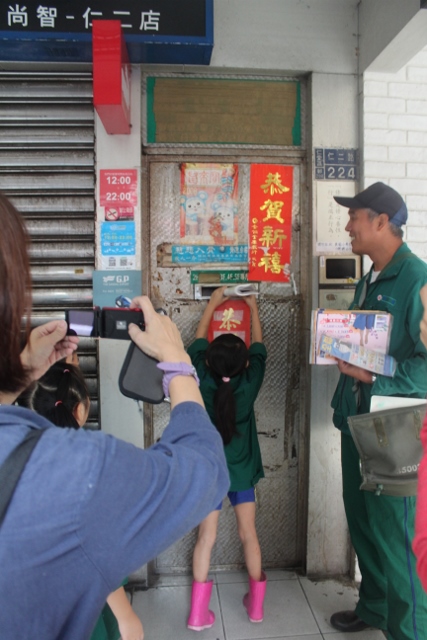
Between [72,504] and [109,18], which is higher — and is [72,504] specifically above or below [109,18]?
below

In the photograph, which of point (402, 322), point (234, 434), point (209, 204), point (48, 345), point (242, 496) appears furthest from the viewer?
point (209, 204)

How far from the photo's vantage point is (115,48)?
2199mm

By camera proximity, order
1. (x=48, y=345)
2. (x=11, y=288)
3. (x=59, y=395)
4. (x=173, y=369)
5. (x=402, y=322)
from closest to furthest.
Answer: (x=11, y=288) < (x=173, y=369) < (x=48, y=345) < (x=59, y=395) < (x=402, y=322)

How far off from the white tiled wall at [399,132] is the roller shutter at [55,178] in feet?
5.51

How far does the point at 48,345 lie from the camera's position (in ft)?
4.47

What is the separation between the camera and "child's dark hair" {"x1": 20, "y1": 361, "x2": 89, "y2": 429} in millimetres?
1765

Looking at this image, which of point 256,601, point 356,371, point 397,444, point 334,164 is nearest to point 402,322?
point 356,371

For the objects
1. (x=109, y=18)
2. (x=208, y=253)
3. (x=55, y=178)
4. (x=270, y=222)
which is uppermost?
(x=109, y=18)

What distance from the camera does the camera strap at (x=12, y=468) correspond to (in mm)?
705

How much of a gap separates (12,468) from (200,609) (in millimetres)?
2215

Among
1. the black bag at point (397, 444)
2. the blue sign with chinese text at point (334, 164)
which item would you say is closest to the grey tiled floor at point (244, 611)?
the black bag at point (397, 444)

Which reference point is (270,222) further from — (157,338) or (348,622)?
(348,622)

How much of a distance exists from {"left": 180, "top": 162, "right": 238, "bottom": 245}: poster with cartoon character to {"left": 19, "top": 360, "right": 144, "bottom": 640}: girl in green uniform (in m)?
1.27

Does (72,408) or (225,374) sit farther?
(225,374)
